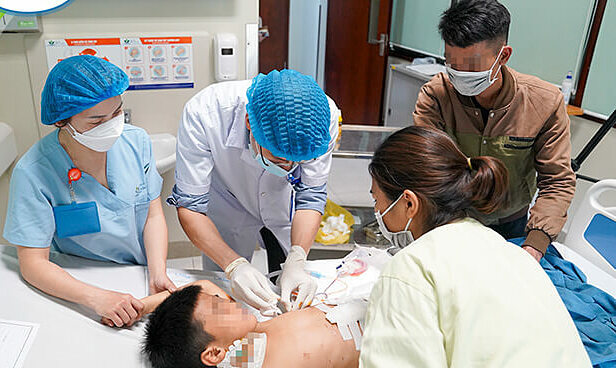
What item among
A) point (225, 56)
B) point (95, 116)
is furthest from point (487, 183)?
point (225, 56)

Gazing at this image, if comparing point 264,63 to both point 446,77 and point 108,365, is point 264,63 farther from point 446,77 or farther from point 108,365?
point 108,365

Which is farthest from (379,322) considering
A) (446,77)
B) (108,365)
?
(446,77)

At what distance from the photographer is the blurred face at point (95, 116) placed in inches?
54.1

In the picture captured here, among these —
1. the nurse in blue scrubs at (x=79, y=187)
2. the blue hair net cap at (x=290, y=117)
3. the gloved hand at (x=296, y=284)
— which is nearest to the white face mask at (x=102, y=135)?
the nurse in blue scrubs at (x=79, y=187)

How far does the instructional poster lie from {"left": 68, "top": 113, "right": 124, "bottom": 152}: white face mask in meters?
1.07

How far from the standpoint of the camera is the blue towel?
1.32m

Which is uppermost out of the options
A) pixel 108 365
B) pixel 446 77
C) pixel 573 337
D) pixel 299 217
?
pixel 446 77

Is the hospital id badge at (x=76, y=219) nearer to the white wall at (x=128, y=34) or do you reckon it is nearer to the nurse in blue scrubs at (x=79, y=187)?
the nurse in blue scrubs at (x=79, y=187)

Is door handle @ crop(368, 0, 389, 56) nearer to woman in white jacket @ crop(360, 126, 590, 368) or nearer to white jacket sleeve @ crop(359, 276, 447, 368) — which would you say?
woman in white jacket @ crop(360, 126, 590, 368)

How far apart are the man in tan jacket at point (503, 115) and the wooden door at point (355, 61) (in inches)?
111

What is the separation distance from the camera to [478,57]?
166 centimetres

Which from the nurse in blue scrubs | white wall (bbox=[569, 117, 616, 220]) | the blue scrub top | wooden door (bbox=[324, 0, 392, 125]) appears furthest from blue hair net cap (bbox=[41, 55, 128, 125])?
wooden door (bbox=[324, 0, 392, 125])

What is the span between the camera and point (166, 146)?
2.54m

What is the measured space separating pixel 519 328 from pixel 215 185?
130cm
